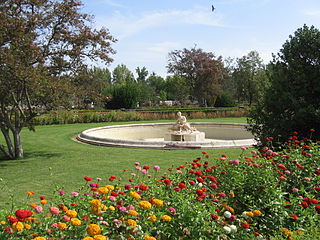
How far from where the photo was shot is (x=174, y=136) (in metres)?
15.6

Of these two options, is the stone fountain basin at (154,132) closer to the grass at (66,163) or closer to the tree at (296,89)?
the grass at (66,163)

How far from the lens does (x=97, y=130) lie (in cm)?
1903

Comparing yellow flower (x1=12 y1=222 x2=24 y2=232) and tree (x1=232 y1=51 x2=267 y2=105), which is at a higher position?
tree (x1=232 y1=51 x2=267 y2=105)

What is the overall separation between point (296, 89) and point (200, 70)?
124 feet

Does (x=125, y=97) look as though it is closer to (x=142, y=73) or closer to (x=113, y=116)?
(x=113, y=116)

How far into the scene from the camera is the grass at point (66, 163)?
7.10 m

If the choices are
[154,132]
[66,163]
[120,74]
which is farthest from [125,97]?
[120,74]

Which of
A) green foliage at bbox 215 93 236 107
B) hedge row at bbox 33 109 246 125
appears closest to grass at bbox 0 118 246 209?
hedge row at bbox 33 109 246 125

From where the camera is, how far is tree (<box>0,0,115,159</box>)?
30.6 ft

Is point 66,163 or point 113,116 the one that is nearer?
point 66,163

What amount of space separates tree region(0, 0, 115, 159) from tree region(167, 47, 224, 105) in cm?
3452

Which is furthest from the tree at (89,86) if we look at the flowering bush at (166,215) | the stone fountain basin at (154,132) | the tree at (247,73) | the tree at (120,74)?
the tree at (120,74)

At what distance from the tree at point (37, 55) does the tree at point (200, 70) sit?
34524 mm

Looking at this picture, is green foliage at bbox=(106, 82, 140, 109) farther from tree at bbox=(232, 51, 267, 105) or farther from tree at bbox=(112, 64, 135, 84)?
tree at bbox=(112, 64, 135, 84)
